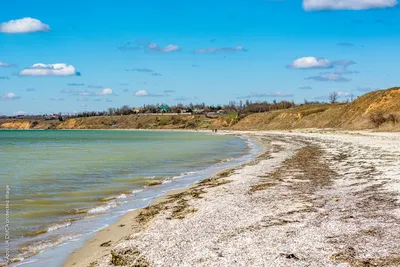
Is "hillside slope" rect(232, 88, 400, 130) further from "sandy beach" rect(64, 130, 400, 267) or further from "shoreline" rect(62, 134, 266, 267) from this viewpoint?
"shoreline" rect(62, 134, 266, 267)

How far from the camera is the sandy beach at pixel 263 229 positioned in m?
Result: 7.59

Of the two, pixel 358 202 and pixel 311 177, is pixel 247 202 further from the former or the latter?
pixel 311 177

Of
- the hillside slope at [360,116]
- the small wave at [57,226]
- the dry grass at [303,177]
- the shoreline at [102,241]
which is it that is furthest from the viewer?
the hillside slope at [360,116]

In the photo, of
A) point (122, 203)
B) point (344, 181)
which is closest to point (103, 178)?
point (122, 203)

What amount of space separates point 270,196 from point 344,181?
15.0 feet

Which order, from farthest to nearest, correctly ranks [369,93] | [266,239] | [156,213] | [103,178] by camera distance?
[369,93], [103,178], [156,213], [266,239]

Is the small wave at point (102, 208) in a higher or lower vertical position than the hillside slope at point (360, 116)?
lower

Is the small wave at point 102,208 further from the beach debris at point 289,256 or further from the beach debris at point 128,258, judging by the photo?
the beach debris at point 289,256

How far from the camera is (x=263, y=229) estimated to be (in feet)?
31.6

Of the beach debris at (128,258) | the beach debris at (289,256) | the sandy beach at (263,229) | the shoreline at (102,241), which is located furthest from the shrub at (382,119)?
the beach debris at (128,258)

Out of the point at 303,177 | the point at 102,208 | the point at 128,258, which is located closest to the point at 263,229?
the point at 128,258

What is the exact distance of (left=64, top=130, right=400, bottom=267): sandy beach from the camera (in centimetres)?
759

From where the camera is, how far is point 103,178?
24578 millimetres

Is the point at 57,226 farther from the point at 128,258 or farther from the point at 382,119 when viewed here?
the point at 382,119
